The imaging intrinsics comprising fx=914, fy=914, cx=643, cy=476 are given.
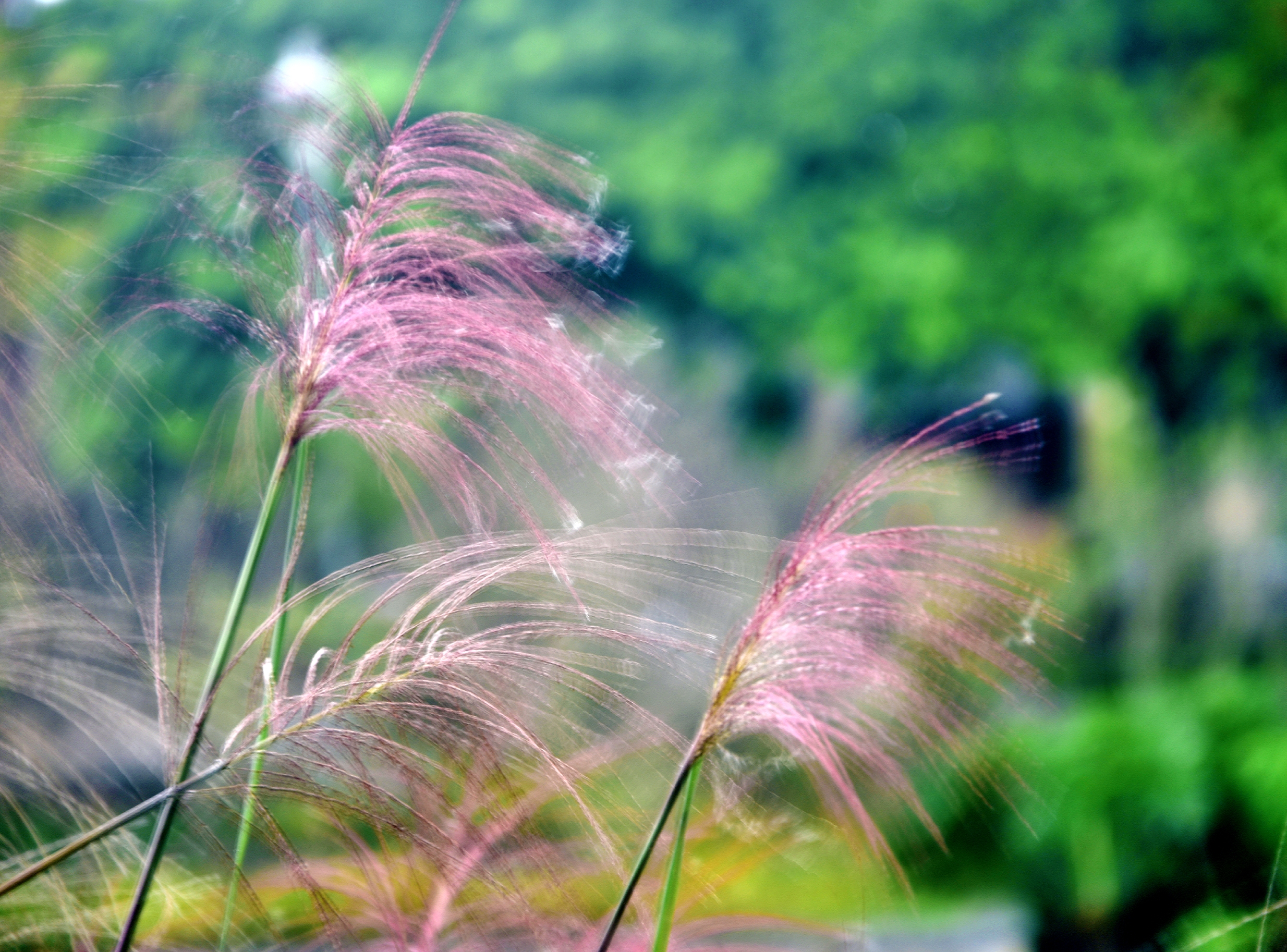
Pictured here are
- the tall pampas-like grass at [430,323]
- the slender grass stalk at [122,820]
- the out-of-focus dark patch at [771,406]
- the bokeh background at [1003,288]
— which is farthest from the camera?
the out-of-focus dark patch at [771,406]

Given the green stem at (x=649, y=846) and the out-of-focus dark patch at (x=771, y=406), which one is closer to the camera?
the green stem at (x=649, y=846)

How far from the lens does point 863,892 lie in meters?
0.44

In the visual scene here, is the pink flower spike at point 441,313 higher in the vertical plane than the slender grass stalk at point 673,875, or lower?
higher

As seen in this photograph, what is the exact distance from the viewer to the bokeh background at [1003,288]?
8.11 ft

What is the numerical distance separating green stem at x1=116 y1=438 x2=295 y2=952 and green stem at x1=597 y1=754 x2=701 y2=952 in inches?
8.1

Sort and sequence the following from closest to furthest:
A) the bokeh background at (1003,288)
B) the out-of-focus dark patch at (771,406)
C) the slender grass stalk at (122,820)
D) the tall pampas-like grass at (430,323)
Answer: the slender grass stalk at (122,820) → the tall pampas-like grass at (430,323) → the bokeh background at (1003,288) → the out-of-focus dark patch at (771,406)

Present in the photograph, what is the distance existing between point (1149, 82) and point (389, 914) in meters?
3.16

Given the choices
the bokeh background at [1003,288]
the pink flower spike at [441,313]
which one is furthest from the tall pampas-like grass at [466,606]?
the bokeh background at [1003,288]

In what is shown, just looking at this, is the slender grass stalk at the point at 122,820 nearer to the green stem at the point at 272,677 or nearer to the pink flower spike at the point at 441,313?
the green stem at the point at 272,677

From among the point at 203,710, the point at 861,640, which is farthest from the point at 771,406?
the point at 203,710

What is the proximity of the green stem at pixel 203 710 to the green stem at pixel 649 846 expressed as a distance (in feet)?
0.67

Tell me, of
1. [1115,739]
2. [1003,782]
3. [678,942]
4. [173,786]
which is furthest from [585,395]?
[1115,739]

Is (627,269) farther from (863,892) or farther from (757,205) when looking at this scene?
(863,892)

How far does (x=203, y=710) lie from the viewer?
415 millimetres
